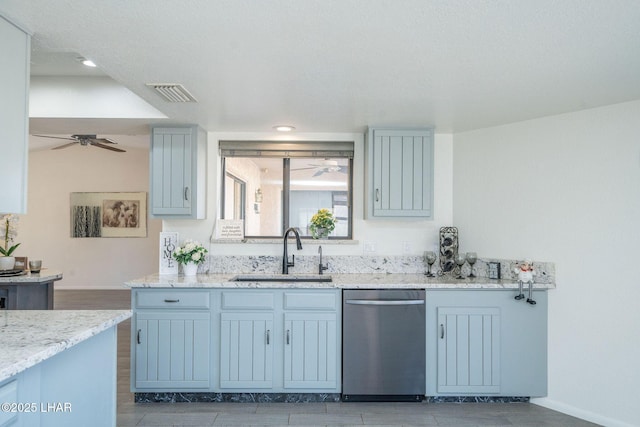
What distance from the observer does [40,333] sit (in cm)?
170

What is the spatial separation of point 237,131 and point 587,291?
311cm

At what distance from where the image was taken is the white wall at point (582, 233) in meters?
2.92

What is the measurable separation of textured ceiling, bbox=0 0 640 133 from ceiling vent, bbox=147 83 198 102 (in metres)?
0.06

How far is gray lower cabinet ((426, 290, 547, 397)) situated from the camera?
128 inches

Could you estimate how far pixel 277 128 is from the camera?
379cm

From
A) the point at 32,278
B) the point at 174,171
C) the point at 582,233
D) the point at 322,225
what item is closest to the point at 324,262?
the point at 322,225

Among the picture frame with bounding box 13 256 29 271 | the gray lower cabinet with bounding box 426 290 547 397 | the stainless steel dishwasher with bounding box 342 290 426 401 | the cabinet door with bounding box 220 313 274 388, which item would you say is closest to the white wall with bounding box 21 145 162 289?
the picture frame with bounding box 13 256 29 271

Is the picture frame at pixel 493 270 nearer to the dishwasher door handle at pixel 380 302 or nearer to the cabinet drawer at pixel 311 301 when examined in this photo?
the dishwasher door handle at pixel 380 302

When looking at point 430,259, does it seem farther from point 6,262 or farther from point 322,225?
point 6,262

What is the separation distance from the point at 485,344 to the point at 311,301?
136 centimetres

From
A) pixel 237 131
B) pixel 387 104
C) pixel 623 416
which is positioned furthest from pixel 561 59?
pixel 237 131

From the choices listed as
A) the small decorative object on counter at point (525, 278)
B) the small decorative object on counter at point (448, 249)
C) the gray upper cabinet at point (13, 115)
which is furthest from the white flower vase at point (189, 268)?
the small decorative object on counter at point (525, 278)

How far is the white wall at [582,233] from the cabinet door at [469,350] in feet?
0.91

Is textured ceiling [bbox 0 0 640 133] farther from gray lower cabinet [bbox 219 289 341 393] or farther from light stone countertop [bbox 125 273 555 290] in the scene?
gray lower cabinet [bbox 219 289 341 393]
